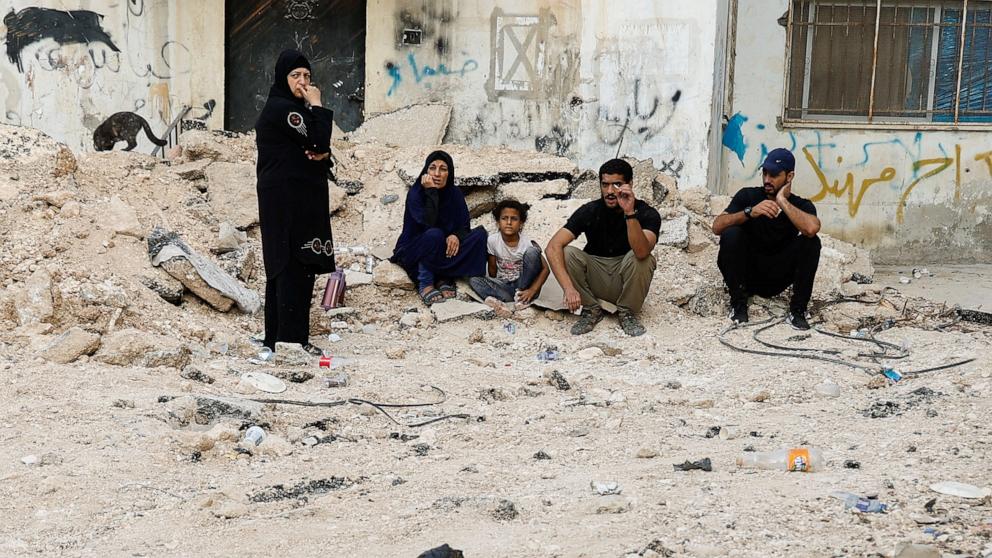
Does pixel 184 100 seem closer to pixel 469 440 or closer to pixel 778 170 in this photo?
pixel 778 170

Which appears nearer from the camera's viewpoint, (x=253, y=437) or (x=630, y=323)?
(x=253, y=437)

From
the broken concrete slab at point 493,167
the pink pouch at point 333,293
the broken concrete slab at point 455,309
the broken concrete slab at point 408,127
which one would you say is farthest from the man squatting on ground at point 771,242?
the broken concrete slab at point 408,127

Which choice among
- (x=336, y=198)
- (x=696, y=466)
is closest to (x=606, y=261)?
(x=336, y=198)

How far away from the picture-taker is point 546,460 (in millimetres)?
4449

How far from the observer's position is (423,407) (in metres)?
5.30

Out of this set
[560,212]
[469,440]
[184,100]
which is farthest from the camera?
[184,100]

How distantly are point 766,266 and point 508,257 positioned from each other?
5.40ft

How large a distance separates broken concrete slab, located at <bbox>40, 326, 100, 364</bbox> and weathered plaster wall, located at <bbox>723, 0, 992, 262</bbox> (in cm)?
610

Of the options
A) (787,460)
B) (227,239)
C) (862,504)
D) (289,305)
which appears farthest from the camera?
(227,239)

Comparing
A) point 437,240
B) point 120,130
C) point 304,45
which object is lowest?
point 437,240

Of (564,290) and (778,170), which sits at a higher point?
(778,170)

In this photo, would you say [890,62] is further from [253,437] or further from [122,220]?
[253,437]

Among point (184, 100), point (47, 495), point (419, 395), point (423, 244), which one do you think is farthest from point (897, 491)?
point (184, 100)

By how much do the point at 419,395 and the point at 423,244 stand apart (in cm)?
217
